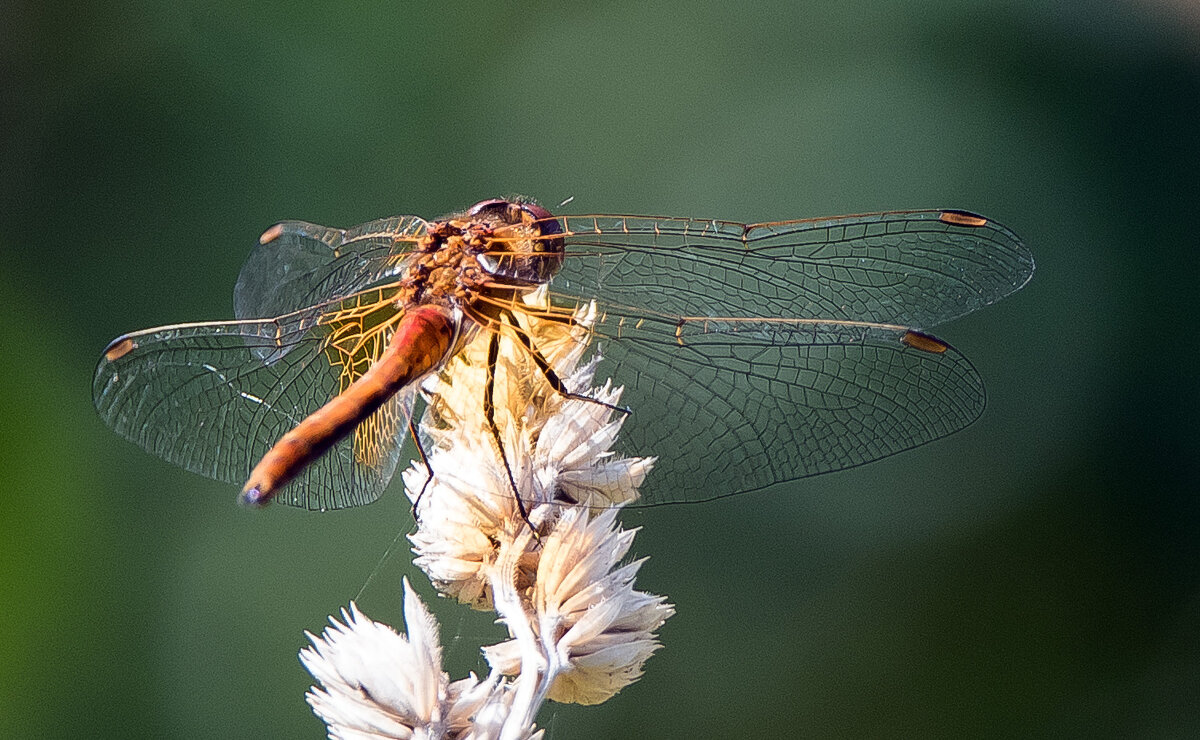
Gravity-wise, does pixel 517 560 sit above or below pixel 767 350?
below

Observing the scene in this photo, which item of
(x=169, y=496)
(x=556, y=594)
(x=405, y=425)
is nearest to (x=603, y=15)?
(x=169, y=496)

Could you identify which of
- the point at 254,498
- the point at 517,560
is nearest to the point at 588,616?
the point at 517,560

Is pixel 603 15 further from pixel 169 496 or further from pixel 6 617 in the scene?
pixel 6 617

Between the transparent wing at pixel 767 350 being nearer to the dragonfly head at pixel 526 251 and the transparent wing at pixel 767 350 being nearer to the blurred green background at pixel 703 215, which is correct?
the dragonfly head at pixel 526 251

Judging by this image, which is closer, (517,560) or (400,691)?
(400,691)

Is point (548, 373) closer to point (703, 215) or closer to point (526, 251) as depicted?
point (526, 251)

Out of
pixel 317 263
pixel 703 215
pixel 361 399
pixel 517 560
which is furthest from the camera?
pixel 703 215

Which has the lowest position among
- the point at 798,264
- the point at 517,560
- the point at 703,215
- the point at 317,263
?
the point at 517,560

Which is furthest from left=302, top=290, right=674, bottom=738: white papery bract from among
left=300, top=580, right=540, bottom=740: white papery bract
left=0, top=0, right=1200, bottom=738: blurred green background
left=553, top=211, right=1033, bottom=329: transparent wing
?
left=0, top=0, right=1200, bottom=738: blurred green background
